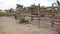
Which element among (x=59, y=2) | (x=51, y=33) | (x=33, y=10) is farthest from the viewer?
(x=59, y=2)

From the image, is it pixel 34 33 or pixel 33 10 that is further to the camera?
pixel 33 10

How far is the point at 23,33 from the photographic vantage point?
594 centimetres

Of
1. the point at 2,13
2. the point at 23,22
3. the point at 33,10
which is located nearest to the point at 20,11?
the point at 33,10

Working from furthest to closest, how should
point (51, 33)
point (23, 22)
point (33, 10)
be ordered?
1. point (33, 10)
2. point (23, 22)
3. point (51, 33)

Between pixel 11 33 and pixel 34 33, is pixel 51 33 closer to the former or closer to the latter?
pixel 34 33

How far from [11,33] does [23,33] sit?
1.55ft

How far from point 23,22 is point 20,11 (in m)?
2.56

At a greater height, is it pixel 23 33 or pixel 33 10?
pixel 33 10

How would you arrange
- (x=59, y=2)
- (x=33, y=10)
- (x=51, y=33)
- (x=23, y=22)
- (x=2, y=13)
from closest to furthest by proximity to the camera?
(x=51, y=33) → (x=23, y=22) → (x=33, y=10) → (x=59, y=2) → (x=2, y=13)

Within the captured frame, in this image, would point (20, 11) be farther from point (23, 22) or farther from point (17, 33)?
point (17, 33)

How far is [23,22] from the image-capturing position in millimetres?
9828

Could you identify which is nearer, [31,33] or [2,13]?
[31,33]

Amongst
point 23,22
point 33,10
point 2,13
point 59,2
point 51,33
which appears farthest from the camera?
point 2,13

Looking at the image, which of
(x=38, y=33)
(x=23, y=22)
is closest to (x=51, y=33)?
(x=38, y=33)
